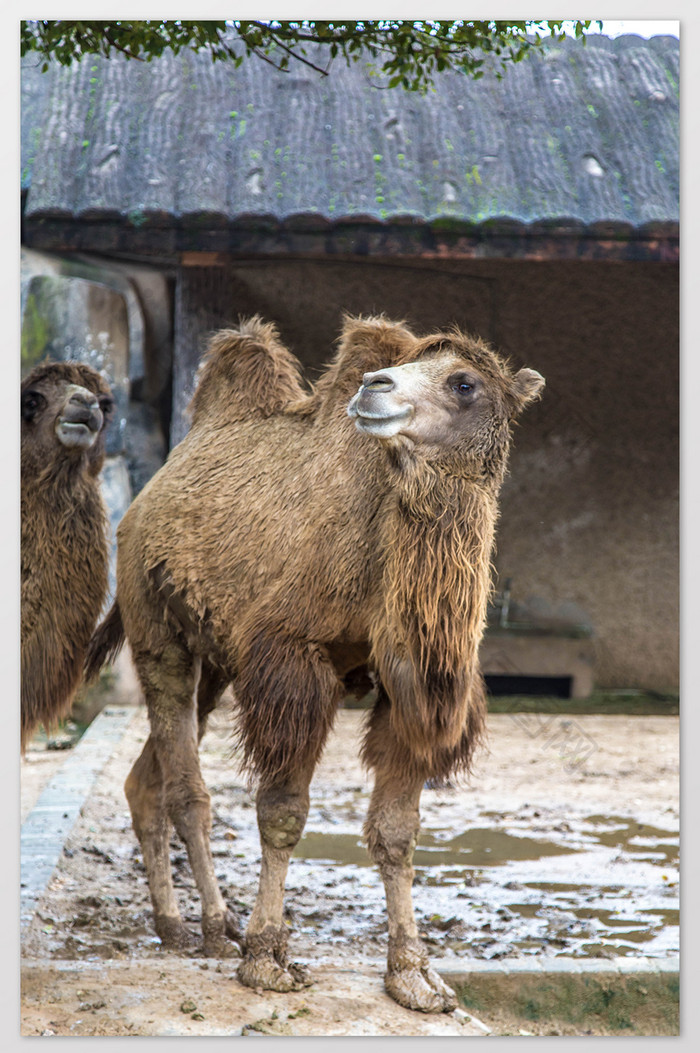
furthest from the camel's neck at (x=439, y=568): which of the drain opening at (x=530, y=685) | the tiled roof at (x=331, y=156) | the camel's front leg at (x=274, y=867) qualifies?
the drain opening at (x=530, y=685)

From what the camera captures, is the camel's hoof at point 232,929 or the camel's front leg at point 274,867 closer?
the camel's front leg at point 274,867

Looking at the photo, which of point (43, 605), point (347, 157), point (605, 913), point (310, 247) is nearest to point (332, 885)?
point (605, 913)

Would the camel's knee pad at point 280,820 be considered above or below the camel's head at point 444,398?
below

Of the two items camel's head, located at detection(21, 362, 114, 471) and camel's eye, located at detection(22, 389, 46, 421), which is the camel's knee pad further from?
camel's eye, located at detection(22, 389, 46, 421)

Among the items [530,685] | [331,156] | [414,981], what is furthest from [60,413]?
[530,685]

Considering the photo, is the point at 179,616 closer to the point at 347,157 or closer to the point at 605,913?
the point at 605,913

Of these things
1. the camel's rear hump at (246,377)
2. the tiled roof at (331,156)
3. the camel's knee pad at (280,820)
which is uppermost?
the tiled roof at (331,156)

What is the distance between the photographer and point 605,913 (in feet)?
11.1

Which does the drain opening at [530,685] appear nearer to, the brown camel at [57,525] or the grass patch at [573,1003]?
the grass patch at [573,1003]

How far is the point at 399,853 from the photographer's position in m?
2.68

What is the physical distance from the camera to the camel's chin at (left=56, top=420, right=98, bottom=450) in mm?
2994

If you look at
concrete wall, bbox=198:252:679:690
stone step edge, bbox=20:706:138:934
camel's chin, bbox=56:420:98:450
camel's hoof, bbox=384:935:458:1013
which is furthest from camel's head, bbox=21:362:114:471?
concrete wall, bbox=198:252:679:690

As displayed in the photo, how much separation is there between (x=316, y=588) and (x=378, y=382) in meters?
0.53

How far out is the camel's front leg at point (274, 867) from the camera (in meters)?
2.73
